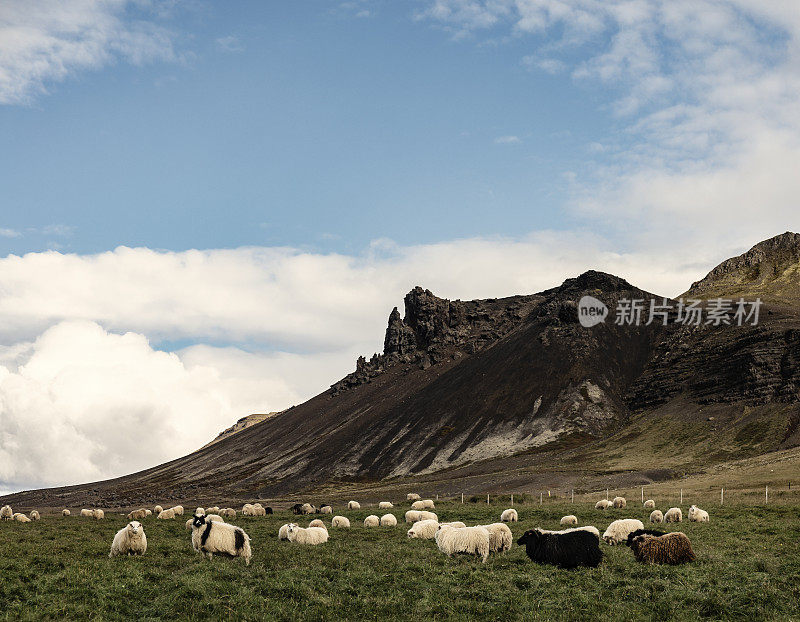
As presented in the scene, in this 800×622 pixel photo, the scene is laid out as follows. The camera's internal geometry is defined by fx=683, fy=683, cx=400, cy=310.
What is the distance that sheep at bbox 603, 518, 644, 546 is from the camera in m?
29.9

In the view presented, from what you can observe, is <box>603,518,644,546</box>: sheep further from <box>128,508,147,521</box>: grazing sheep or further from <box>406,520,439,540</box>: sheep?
<box>128,508,147,521</box>: grazing sheep

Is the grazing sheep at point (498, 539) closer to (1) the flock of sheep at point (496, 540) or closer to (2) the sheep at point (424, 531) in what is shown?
(1) the flock of sheep at point (496, 540)

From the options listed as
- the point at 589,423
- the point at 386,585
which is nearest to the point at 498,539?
the point at 386,585

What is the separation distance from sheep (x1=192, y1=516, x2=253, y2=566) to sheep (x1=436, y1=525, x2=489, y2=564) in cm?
773

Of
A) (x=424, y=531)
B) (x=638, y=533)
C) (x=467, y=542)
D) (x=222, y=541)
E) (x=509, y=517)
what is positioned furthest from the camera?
(x=509, y=517)

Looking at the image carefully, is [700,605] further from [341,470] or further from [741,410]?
[341,470]

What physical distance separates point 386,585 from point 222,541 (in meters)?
8.01

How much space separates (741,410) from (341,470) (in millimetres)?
93567

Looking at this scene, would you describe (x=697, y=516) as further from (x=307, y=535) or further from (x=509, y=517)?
(x=307, y=535)

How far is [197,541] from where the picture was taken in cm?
2686

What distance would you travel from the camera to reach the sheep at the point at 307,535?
105 feet

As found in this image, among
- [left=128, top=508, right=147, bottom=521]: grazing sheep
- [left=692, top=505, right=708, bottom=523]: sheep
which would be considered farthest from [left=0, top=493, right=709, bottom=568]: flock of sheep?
[left=128, top=508, right=147, bottom=521]: grazing sheep

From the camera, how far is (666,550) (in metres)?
24.4

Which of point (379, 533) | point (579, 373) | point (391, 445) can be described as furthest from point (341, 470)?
point (379, 533)
